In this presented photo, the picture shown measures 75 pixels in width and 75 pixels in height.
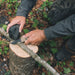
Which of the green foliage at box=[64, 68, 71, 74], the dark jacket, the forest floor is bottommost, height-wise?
the green foliage at box=[64, 68, 71, 74]

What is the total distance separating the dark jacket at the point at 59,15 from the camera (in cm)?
217

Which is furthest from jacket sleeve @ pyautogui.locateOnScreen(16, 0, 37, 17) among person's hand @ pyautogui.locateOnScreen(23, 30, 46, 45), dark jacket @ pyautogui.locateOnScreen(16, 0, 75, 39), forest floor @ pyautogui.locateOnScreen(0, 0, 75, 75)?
forest floor @ pyautogui.locateOnScreen(0, 0, 75, 75)

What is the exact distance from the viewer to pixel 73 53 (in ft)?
10.3

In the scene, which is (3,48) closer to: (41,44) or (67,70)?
(41,44)

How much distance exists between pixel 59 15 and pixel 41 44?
38.3 inches

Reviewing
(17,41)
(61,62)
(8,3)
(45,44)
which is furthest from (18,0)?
(61,62)

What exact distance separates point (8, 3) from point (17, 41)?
2.21m

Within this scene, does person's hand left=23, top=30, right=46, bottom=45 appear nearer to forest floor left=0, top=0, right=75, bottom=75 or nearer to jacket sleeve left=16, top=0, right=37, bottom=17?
jacket sleeve left=16, top=0, right=37, bottom=17

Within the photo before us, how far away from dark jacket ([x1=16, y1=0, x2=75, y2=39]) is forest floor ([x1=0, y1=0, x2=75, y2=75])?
2.25ft

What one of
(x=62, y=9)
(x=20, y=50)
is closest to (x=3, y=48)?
(x=20, y=50)

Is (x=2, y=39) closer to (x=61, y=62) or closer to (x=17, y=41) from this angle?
(x=17, y=41)

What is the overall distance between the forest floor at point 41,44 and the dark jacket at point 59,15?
0.68m

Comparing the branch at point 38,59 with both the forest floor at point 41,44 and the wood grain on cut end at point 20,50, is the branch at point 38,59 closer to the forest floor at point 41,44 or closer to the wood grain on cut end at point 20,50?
the wood grain on cut end at point 20,50

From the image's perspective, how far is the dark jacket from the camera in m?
2.17
